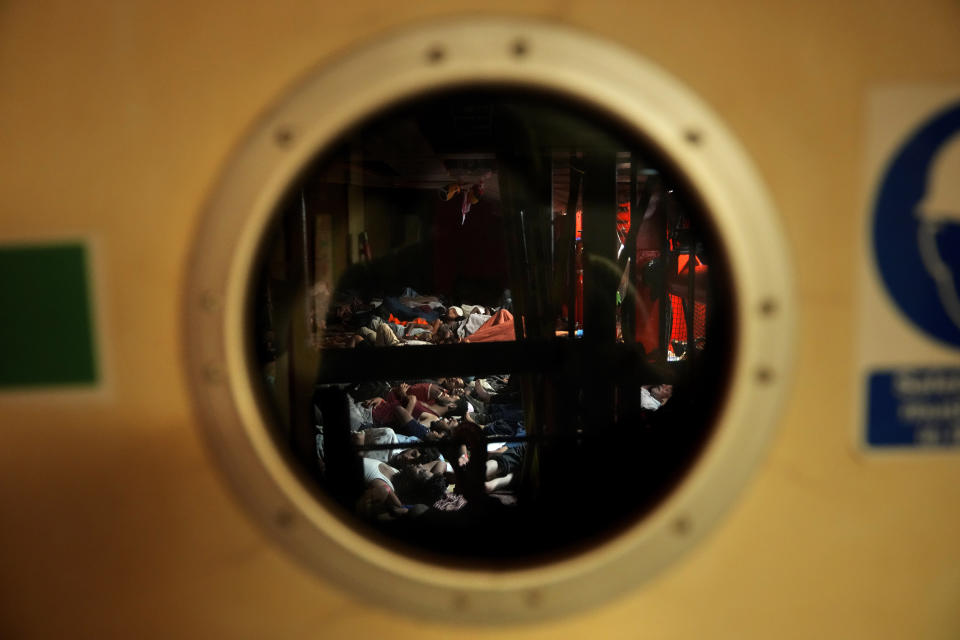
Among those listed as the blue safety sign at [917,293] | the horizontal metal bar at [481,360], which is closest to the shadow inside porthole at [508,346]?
the horizontal metal bar at [481,360]

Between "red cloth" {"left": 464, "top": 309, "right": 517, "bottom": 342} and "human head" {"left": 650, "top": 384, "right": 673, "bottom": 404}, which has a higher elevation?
"red cloth" {"left": 464, "top": 309, "right": 517, "bottom": 342}

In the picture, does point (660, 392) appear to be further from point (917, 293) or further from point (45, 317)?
point (45, 317)

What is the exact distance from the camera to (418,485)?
2.74 metres

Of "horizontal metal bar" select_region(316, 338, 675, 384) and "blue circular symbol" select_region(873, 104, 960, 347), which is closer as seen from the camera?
"blue circular symbol" select_region(873, 104, 960, 347)

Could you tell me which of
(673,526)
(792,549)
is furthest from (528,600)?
(792,549)

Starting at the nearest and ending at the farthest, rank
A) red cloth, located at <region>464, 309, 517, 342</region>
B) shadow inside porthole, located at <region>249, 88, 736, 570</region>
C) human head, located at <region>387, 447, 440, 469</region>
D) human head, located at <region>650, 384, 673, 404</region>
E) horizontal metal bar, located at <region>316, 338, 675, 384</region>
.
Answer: shadow inside porthole, located at <region>249, 88, 736, 570</region>, horizontal metal bar, located at <region>316, 338, 675, 384</region>, human head, located at <region>387, 447, 440, 469</region>, human head, located at <region>650, 384, 673, 404</region>, red cloth, located at <region>464, 309, 517, 342</region>

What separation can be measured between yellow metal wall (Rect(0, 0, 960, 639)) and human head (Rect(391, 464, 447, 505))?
6.67ft

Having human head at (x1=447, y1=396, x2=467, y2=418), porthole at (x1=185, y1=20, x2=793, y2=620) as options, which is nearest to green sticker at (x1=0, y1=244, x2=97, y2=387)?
porthole at (x1=185, y1=20, x2=793, y2=620)

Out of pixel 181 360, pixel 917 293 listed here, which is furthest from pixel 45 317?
pixel 917 293

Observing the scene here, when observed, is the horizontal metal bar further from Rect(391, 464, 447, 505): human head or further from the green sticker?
Rect(391, 464, 447, 505): human head

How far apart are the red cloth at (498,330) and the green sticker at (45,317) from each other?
9.10ft

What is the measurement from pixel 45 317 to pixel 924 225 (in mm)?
1007

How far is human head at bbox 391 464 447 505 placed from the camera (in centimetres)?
270

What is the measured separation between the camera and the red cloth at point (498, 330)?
11.3 ft
